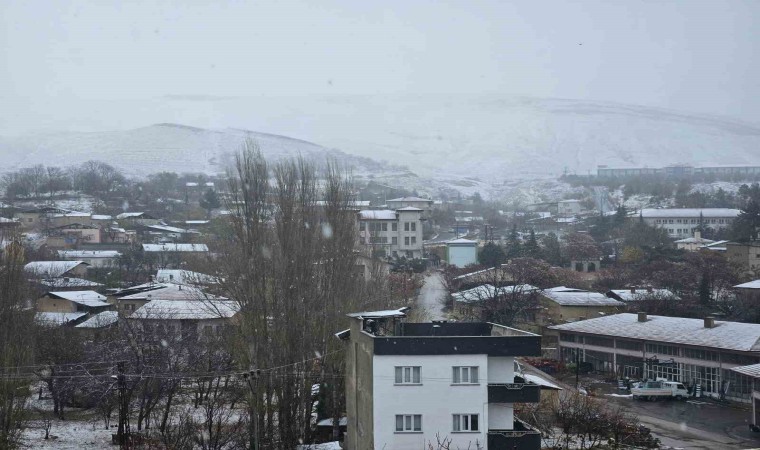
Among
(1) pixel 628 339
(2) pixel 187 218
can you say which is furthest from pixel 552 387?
(2) pixel 187 218

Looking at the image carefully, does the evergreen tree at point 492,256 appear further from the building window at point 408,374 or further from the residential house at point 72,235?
the building window at point 408,374

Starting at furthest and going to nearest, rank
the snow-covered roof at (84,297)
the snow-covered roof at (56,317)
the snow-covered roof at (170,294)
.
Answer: the snow-covered roof at (84,297) < the snow-covered roof at (170,294) < the snow-covered roof at (56,317)

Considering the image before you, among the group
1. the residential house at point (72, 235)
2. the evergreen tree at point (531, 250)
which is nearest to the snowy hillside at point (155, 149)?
the residential house at point (72, 235)

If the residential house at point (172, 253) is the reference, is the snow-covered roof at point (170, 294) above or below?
below

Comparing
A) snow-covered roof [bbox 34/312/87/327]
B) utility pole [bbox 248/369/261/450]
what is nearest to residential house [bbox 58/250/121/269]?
snow-covered roof [bbox 34/312/87/327]

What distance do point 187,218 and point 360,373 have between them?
50.5 metres

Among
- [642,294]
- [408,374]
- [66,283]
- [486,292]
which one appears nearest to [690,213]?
[642,294]

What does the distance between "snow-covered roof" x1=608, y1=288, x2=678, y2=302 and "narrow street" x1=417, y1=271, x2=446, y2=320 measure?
5.50m

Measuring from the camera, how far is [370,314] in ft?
40.2

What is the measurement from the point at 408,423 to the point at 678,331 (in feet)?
37.8

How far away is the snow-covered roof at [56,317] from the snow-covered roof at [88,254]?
13.9 meters

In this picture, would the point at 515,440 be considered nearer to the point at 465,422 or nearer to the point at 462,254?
the point at 465,422

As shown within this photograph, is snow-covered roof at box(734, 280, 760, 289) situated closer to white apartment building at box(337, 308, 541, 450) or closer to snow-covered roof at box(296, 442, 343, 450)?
snow-covered roof at box(296, 442, 343, 450)

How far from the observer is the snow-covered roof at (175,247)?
1610 inches
